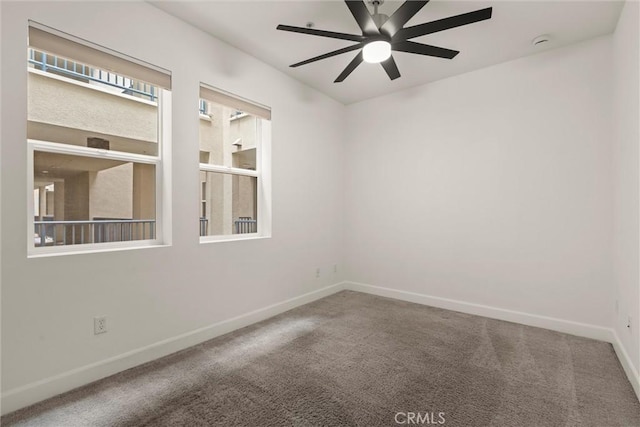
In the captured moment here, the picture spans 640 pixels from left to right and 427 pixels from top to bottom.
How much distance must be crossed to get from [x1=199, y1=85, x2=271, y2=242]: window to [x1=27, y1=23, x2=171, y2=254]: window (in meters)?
0.46

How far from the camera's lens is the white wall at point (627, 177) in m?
2.12

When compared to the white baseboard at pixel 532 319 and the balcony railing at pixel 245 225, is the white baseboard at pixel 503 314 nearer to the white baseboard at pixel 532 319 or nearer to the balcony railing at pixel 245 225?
the white baseboard at pixel 532 319

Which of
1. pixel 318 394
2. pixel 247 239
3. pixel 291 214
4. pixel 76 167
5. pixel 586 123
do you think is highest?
pixel 586 123

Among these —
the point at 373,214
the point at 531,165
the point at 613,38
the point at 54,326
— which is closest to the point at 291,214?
the point at 373,214

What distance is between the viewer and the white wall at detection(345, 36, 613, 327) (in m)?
2.94

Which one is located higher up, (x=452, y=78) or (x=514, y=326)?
(x=452, y=78)

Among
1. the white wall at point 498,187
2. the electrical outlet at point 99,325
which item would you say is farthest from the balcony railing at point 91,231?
the white wall at point 498,187

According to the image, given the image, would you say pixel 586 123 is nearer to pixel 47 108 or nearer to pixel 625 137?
pixel 625 137

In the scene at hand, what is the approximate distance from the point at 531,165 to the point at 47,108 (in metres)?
4.23

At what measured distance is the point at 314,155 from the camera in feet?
13.7

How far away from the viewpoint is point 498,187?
3.43 metres

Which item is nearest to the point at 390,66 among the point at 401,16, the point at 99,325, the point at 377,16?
the point at 377,16

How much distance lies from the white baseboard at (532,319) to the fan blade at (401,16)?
2776 mm
